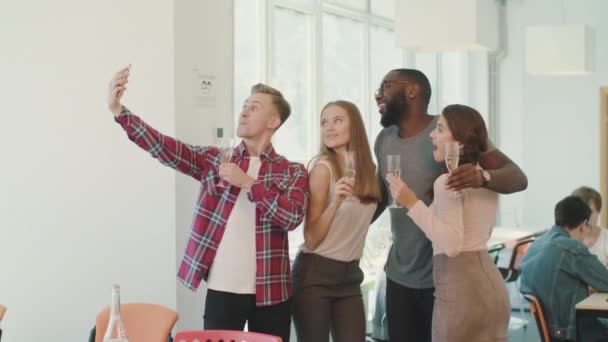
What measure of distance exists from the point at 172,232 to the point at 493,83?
23.9 feet

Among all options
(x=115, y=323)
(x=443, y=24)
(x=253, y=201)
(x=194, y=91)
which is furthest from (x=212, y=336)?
(x=443, y=24)

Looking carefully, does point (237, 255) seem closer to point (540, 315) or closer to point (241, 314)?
point (241, 314)

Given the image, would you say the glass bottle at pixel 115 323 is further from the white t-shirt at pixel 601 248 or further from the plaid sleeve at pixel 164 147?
the white t-shirt at pixel 601 248

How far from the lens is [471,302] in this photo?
2875 millimetres

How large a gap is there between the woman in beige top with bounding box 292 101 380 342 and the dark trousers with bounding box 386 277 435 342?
13cm

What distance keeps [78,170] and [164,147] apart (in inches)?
47.3

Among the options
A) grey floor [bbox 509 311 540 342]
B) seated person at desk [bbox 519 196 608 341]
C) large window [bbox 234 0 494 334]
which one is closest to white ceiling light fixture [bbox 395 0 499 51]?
seated person at desk [bbox 519 196 608 341]

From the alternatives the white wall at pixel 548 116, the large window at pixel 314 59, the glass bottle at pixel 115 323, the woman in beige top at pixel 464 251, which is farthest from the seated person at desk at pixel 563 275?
the white wall at pixel 548 116

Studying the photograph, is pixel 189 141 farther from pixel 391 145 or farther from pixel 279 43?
pixel 279 43

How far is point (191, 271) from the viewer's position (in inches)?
128

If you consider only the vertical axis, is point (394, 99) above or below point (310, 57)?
below

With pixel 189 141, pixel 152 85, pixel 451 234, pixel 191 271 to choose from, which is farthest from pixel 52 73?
pixel 451 234

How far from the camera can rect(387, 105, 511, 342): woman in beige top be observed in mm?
2867

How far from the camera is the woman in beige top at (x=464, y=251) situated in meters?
2.87
